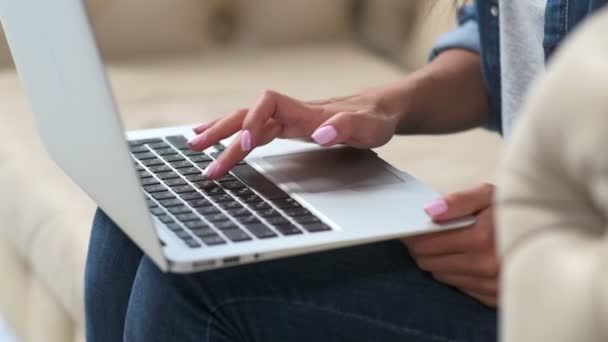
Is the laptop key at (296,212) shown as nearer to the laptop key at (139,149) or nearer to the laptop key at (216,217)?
the laptop key at (216,217)

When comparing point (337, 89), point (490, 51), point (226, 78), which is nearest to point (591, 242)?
point (490, 51)

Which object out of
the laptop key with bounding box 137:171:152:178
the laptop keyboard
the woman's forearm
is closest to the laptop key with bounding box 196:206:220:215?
the laptop keyboard

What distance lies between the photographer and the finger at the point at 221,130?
0.82 meters

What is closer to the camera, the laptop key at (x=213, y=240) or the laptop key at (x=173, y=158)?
the laptop key at (x=213, y=240)

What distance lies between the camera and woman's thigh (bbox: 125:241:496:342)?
2.28 feet

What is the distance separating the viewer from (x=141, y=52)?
1656mm

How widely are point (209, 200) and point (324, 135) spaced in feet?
0.34

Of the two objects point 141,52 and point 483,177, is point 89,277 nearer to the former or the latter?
point 483,177

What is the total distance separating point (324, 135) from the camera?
779mm

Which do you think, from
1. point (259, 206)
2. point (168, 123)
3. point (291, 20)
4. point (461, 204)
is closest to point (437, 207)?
point (461, 204)

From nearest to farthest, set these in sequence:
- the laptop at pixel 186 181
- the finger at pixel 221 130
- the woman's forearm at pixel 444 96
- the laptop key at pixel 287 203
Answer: the laptop at pixel 186 181 < the laptop key at pixel 287 203 < the finger at pixel 221 130 < the woman's forearm at pixel 444 96

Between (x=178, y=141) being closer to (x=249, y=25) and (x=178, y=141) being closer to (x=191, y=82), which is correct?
(x=191, y=82)

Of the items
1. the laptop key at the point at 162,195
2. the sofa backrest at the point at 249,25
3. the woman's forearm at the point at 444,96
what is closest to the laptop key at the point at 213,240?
the laptop key at the point at 162,195

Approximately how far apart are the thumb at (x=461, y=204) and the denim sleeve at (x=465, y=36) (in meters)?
0.32
